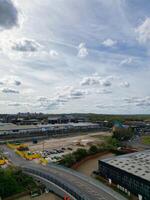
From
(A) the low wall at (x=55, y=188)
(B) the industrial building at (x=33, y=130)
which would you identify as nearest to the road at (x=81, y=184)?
(A) the low wall at (x=55, y=188)

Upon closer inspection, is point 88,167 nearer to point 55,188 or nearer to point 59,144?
point 55,188

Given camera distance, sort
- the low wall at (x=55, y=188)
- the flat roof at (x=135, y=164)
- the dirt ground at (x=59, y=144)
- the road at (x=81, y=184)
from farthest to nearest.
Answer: the dirt ground at (x=59, y=144), the flat roof at (x=135, y=164), the low wall at (x=55, y=188), the road at (x=81, y=184)

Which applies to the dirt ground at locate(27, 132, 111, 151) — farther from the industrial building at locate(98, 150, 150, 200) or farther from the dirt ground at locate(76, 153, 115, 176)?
the industrial building at locate(98, 150, 150, 200)

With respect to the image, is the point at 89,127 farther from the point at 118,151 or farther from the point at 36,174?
the point at 36,174

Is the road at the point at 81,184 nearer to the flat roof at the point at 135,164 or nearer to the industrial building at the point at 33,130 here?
the flat roof at the point at 135,164

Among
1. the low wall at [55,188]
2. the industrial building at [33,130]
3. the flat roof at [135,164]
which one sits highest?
the industrial building at [33,130]

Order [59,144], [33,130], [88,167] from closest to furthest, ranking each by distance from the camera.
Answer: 1. [88,167]
2. [59,144]
3. [33,130]

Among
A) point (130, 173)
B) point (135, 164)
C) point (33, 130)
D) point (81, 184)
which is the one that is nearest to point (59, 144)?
point (33, 130)

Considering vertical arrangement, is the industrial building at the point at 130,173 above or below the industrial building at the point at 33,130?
below
